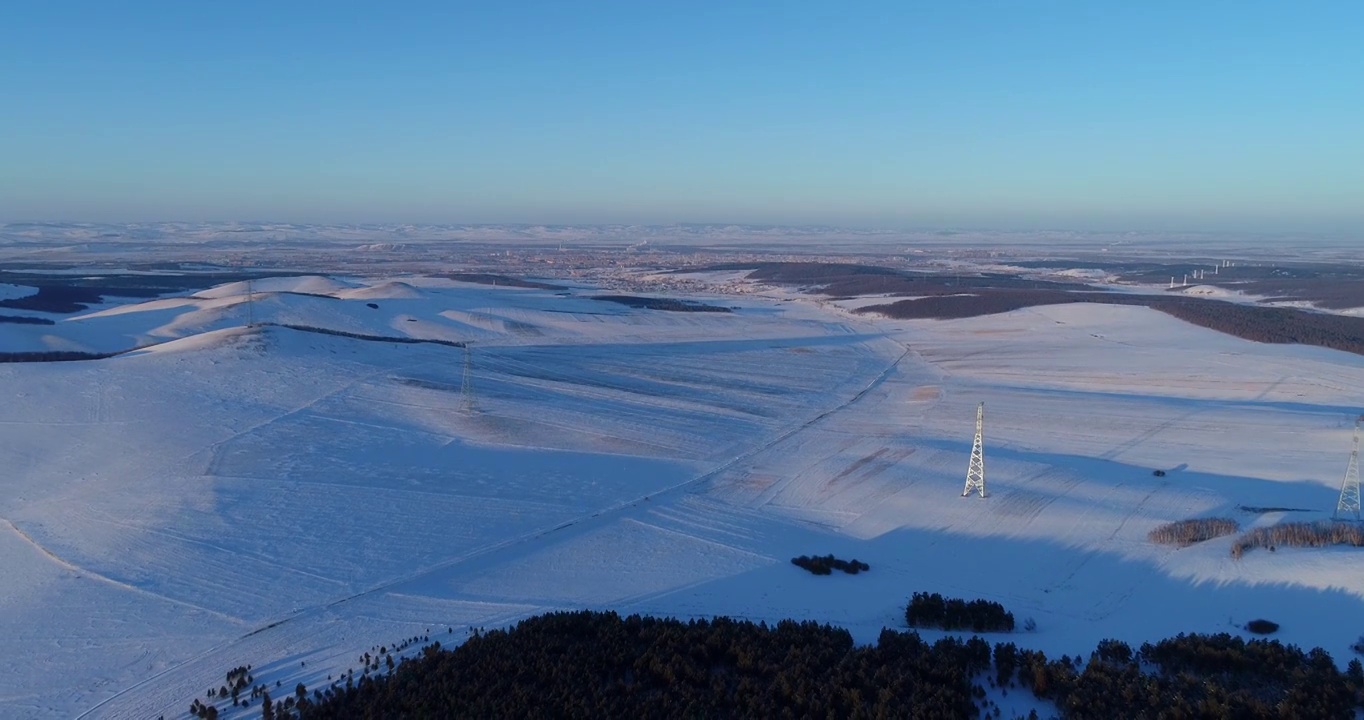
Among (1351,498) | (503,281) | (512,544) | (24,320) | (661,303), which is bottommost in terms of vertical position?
(512,544)

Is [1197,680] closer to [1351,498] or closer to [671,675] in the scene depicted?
[671,675]

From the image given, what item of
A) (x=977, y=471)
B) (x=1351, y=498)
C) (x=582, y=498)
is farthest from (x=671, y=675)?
(x=1351, y=498)

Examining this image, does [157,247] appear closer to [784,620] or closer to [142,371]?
[142,371]

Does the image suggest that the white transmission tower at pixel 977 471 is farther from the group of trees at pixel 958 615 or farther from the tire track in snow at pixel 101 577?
the tire track in snow at pixel 101 577

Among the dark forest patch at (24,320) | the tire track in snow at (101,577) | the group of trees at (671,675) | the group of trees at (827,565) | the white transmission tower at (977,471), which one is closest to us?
the group of trees at (671,675)

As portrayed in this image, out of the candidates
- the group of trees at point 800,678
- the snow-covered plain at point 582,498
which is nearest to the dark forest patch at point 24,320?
the snow-covered plain at point 582,498
